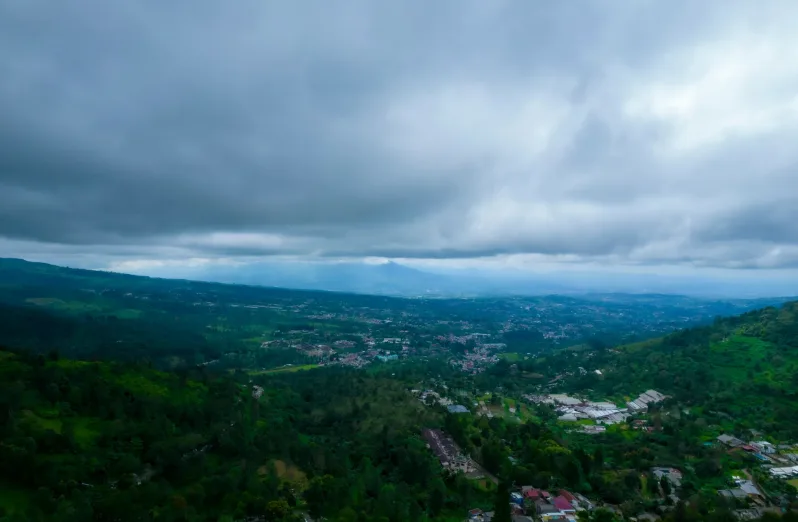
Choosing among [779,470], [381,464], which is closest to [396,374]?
[381,464]

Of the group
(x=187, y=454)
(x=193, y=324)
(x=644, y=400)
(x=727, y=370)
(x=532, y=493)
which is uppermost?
(x=727, y=370)

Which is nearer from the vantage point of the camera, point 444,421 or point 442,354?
point 444,421

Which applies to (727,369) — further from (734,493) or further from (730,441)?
(734,493)

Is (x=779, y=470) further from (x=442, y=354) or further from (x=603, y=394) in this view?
(x=442, y=354)

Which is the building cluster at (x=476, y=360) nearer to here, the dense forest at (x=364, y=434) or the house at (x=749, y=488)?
the dense forest at (x=364, y=434)

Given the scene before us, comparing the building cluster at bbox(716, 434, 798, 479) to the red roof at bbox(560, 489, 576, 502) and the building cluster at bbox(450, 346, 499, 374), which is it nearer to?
the red roof at bbox(560, 489, 576, 502)

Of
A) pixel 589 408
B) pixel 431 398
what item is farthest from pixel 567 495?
pixel 589 408

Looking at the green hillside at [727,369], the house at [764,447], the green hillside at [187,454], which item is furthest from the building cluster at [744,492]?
the green hillside at [187,454]

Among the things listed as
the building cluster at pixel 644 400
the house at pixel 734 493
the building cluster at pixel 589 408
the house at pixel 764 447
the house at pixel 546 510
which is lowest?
the building cluster at pixel 589 408
